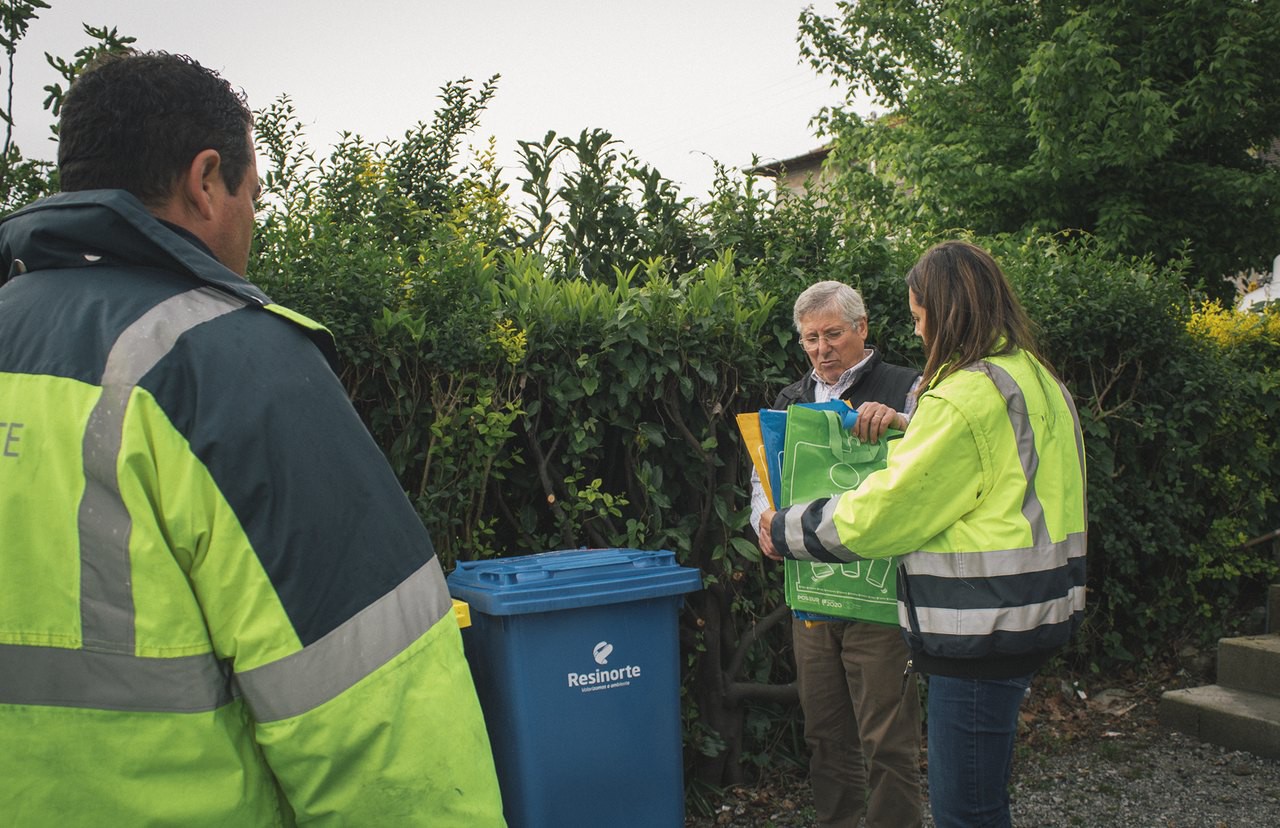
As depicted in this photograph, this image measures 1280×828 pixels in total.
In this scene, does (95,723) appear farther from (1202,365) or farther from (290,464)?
(1202,365)

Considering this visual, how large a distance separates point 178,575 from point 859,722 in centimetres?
254

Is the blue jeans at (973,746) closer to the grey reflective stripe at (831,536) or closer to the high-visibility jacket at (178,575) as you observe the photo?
the grey reflective stripe at (831,536)

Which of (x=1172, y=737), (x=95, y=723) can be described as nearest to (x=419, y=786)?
(x=95, y=723)

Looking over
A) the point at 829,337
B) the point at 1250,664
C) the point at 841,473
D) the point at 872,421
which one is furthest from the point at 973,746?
the point at 1250,664

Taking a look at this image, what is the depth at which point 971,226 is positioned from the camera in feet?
45.8

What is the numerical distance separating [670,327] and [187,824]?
2898 mm

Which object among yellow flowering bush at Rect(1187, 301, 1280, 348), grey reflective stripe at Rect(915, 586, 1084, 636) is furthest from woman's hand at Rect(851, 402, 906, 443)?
yellow flowering bush at Rect(1187, 301, 1280, 348)

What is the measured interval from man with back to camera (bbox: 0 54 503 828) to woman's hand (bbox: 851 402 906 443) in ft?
6.69

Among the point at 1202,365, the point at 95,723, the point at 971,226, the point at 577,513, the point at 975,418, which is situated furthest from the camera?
the point at 971,226

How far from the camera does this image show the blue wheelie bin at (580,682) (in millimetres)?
2814

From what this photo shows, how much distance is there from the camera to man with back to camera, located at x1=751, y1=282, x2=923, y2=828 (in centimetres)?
313

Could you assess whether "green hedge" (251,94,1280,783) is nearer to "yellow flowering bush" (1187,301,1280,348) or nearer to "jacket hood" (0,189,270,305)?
Answer: "yellow flowering bush" (1187,301,1280,348)

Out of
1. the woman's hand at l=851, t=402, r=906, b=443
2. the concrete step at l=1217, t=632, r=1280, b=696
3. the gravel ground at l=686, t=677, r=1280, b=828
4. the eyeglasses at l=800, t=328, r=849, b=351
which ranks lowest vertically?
the gravel ground at l=686, t=677, r=1280, b=828

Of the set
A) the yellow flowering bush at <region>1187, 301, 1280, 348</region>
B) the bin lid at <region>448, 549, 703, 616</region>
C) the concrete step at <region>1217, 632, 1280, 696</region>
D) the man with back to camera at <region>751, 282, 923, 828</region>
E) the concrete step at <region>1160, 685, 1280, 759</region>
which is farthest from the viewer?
the yellow flowering bush at <region>1187, 301, 1280, 348</region>
